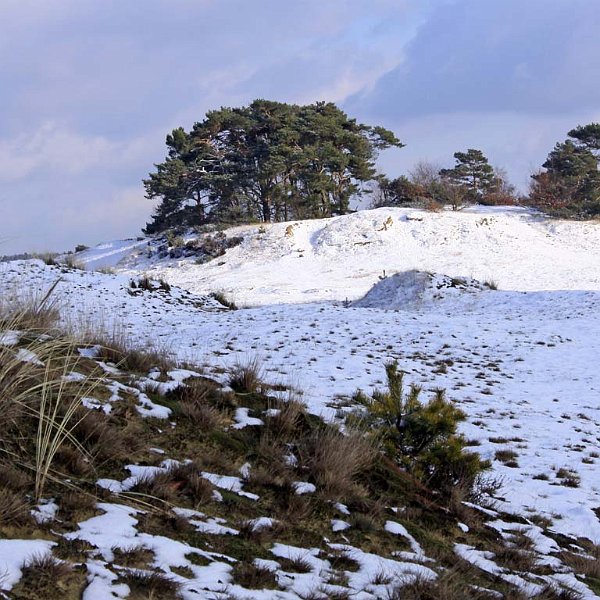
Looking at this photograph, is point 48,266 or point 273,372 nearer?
point 273,372

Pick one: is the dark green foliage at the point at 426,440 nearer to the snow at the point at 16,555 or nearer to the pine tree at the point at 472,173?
the snow at the point at 16,555

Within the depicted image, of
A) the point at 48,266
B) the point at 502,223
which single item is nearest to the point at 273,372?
the point at 48,266

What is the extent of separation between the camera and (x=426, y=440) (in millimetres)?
5973

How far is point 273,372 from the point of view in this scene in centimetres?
1038

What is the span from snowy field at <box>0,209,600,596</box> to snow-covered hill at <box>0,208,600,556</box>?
45 millimetres

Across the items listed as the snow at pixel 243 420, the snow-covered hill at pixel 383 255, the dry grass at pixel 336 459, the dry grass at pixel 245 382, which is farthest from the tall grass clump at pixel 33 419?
the snow-covered hill at pixel 383 255

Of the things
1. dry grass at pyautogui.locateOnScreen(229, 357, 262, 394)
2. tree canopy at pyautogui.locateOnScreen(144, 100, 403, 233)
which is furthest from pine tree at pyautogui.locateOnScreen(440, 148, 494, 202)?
dry grass at pyautogui.locateOnScreen(229, 357, 262, 394)

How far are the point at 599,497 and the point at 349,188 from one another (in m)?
43.6

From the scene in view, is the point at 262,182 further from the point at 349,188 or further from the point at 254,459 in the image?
the point at 254,459

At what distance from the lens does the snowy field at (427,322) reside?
812 cm

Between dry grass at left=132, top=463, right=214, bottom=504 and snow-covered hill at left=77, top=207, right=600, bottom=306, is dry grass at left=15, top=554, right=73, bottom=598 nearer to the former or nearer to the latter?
dry grass at left=132, top=463, right=214, bottom=504

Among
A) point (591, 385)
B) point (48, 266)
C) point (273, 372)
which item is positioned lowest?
point (591, 385)

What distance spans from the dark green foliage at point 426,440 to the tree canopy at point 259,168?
38058 mm

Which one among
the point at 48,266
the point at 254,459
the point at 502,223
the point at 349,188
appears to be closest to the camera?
the point at 254,459
